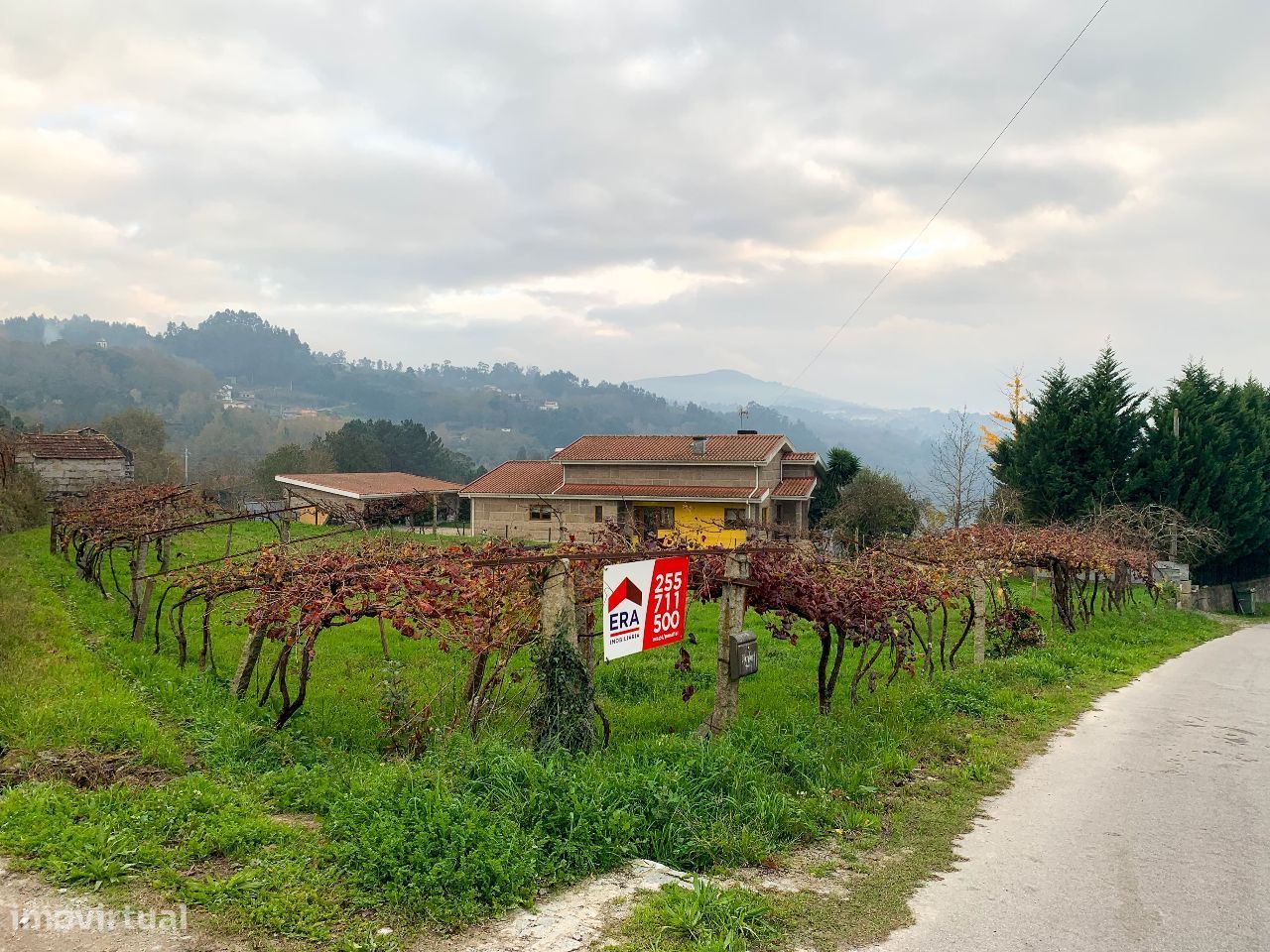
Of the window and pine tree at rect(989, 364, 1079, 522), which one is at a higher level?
pine tree at rect(989, 364, 1079, 522)

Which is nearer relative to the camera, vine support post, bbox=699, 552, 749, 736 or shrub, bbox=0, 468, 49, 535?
vine support post, bbox=699, 552, 749, 736

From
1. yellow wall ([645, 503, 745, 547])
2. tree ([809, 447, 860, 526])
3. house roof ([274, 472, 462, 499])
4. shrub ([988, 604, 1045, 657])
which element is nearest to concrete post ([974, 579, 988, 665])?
shrub ([988, 604, 1045, 657])

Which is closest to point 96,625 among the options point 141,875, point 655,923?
point 141,875

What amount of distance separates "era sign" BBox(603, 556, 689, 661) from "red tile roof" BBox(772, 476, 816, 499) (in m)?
33.1

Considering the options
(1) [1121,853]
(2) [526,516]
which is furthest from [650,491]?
(1) [1121,853]

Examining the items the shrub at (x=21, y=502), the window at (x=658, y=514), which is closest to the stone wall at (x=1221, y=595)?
the window at (x=658, y=514)

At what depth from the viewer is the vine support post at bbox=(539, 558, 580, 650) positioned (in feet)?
20.9

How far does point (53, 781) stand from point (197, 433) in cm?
14995

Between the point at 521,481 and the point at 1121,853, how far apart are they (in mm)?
38475

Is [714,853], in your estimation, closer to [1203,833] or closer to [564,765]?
[564,765]

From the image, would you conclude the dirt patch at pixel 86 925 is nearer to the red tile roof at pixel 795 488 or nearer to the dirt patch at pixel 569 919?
the dirt patch at pixel 569 919

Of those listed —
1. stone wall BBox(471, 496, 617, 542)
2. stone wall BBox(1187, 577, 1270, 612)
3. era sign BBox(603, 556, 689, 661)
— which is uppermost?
era sign BBox(603, 556, 689, 661)

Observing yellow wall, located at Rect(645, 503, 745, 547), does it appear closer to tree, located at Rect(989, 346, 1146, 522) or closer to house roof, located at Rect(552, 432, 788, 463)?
house roof, located at Rect(552, 432, 788, 463)

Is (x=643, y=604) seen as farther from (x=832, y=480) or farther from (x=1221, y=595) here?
(x=832, y=480)
